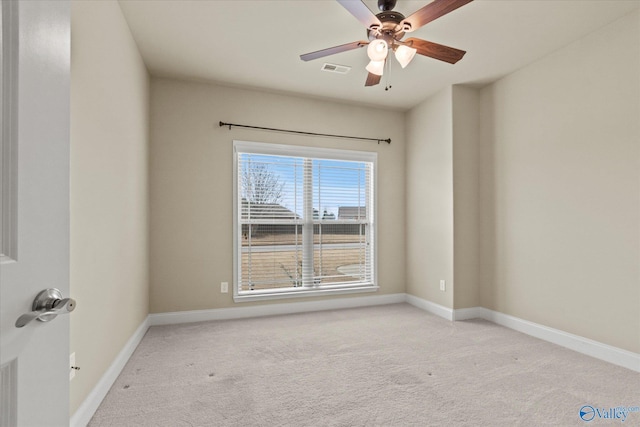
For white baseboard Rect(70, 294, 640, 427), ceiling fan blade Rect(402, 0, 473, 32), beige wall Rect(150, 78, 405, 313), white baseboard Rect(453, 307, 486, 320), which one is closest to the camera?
ceiling fan blade Rect(402, 0, 473, 32)

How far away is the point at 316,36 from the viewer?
9.17 feet

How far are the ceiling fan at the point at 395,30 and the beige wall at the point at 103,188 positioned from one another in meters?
1.39

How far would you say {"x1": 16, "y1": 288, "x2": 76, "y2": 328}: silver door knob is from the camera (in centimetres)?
68

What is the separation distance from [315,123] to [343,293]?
223 centimetres

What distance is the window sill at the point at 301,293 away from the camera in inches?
150

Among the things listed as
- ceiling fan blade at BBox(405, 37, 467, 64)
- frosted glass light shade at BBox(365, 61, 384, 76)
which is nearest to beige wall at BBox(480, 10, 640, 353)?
ceiling fan blade at BBox(405, 37, 467, 64)

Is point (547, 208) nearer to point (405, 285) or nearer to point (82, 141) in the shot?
point (405, 285)

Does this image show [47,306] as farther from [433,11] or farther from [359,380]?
[433,11]

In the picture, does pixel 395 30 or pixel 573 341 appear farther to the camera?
pixel 573 341

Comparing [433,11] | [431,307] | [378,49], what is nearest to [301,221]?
[431,307]

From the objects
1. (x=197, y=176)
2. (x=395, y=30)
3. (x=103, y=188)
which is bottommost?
(x=103, y=188)

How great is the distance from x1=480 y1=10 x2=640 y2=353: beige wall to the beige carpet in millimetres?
415

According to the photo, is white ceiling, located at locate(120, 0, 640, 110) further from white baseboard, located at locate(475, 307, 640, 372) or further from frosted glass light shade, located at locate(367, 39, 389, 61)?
white baseboard, located at locate(475, 307, 640, 372)

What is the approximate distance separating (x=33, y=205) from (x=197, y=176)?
3076mm
